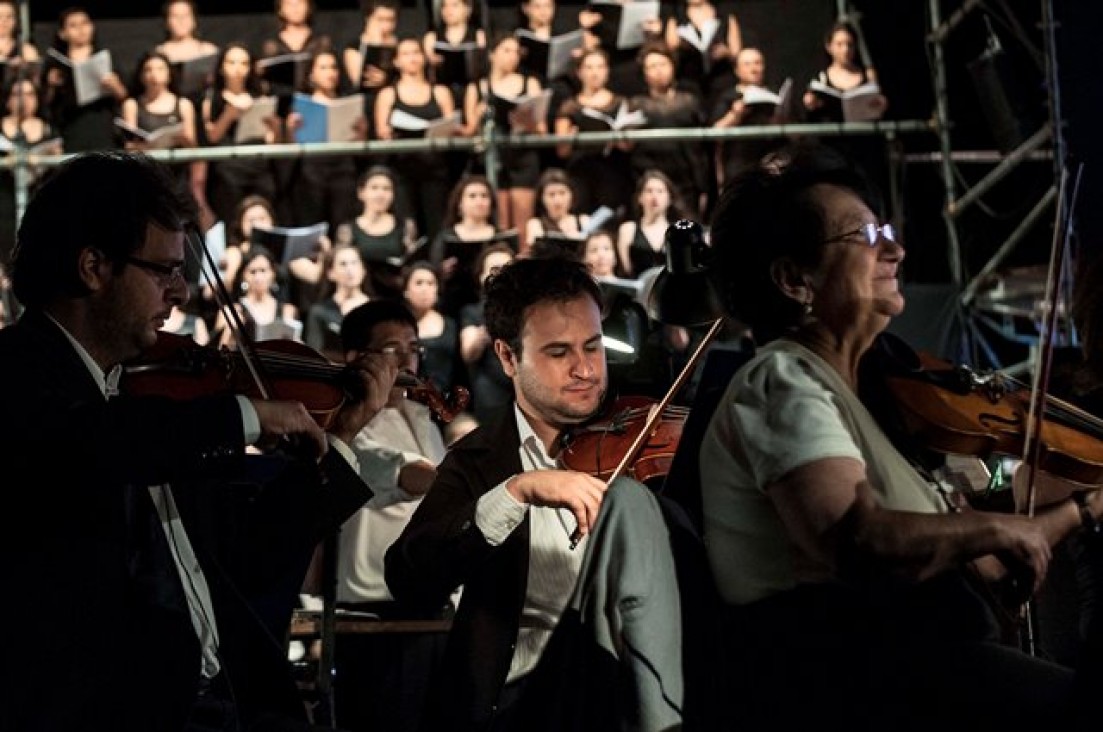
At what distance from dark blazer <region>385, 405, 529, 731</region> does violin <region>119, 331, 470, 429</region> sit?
12.1 inches

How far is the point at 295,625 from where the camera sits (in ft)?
14.1

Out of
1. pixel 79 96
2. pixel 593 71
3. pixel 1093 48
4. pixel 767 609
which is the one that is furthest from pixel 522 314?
pixel 79 96

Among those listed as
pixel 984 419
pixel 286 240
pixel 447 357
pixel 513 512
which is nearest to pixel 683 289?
pixel 513 512

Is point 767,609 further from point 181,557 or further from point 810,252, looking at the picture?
point 181,557

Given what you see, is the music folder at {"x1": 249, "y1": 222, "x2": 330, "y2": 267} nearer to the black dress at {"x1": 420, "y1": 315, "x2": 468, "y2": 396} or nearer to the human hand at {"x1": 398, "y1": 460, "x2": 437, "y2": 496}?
the black dress at {"x1": 420, "y1": 315, "x2": 468, "y2": 396}

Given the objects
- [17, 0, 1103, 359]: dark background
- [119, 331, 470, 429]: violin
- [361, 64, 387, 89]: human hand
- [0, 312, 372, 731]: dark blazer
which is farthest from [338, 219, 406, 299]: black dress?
[0, 312, 372, 731]: dark blazer

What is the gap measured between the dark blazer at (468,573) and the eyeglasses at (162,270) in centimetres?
69

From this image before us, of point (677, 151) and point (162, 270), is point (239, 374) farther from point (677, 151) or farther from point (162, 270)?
point (677, 151)

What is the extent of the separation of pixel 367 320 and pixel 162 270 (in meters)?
1.94

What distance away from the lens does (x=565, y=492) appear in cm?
297

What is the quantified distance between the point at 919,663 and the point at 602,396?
152 cm

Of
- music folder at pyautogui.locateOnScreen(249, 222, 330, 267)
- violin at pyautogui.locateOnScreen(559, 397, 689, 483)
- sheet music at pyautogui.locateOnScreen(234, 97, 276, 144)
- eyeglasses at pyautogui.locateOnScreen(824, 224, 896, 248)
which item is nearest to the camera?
eyeglasses at pyautogui.locateOnScreen(824, 224, 896, 248)

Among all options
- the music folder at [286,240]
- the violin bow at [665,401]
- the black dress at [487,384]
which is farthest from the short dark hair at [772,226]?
the music folder at [286,240]

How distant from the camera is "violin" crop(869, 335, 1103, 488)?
263 centimetres
